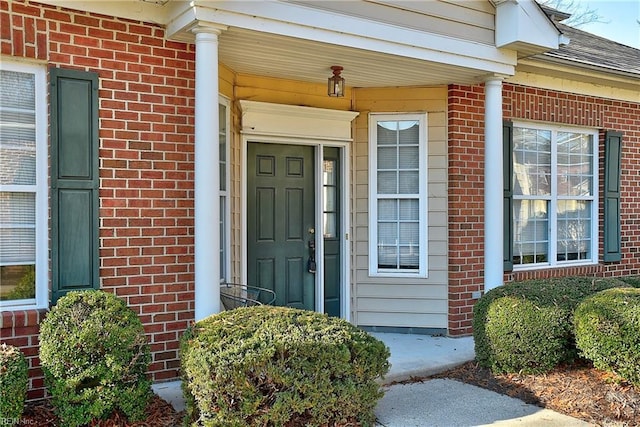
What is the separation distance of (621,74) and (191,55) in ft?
17.8

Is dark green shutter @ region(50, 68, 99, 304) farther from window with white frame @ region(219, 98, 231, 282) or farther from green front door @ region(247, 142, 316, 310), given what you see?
green front door @ region(247, 142, 316, 310)

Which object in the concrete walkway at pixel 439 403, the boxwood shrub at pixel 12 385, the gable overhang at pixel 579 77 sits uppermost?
the gable overhang at pixel 579 77

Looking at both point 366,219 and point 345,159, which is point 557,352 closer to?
point 366,219

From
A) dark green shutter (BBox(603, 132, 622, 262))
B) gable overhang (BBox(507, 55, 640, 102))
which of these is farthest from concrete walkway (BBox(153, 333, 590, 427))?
dark green shutter (BBox(603, 132, 622, 262))

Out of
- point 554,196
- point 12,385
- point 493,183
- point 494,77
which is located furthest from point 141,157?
point 554,196

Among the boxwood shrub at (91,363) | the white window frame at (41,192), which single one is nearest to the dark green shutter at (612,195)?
the boxwood shrub at (91,363)

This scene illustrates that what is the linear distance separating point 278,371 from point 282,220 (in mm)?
2855

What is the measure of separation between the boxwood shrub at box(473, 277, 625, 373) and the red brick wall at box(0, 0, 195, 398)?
259cm

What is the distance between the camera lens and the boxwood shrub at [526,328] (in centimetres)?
476

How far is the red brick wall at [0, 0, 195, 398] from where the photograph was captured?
4.27 meters

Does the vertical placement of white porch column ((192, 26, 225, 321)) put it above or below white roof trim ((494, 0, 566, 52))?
below

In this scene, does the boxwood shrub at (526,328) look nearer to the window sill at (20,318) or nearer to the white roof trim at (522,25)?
the white roof trim at (522,25)

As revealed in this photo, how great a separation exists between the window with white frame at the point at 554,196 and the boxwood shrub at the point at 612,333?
7.76 ft

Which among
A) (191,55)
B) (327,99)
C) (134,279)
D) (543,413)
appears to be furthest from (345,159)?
(543,413)
